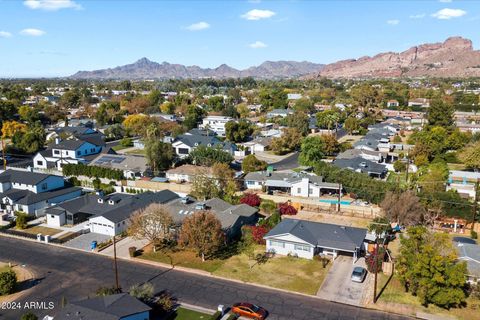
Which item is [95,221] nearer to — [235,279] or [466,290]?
[235,279]

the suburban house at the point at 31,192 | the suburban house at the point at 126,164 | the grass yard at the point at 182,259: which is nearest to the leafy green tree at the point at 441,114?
the suburban house at the point at 126,164

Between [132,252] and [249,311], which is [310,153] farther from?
[249,311]

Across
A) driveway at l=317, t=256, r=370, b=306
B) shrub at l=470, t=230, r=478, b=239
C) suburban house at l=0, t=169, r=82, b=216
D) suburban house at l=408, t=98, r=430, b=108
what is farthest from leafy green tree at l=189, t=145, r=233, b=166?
suburban house at l=408, t=98, r=430, b=108

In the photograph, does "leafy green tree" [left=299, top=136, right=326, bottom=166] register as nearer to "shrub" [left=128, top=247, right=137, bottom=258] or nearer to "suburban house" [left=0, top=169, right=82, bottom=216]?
"suburban house" [left=0, top=169, right=82, bottom=216]

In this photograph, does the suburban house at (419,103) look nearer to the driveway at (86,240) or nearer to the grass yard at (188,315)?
the driveway at (86,240)

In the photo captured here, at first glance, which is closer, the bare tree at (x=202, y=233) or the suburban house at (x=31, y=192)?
the bare tree at (x=202, y=233)

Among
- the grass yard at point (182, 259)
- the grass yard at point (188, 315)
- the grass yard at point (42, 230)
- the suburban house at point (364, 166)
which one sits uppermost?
the suburban house at point (364, 166)

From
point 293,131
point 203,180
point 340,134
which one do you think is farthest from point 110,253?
point 340,134
